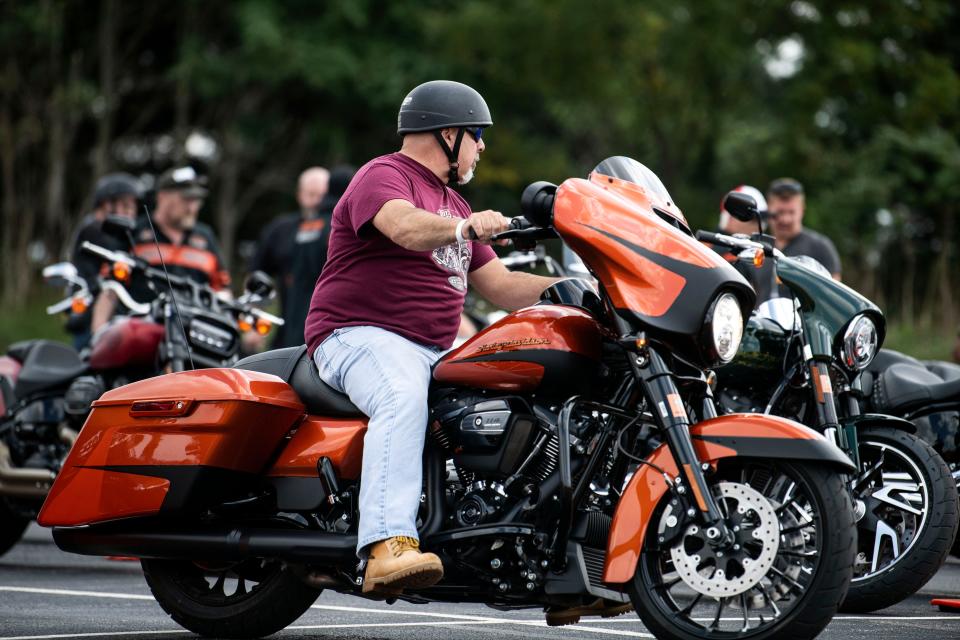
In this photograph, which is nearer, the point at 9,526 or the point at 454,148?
the point at 454,148

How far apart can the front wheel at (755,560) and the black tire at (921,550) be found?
1.94 metres

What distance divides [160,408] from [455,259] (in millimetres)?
1164

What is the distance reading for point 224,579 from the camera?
5.84m

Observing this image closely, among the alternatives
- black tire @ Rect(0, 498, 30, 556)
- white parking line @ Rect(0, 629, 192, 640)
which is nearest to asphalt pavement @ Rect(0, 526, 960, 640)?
white parking line @ Rect(0, 629, 192, 640)

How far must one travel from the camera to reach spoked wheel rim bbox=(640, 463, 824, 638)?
4.55 m

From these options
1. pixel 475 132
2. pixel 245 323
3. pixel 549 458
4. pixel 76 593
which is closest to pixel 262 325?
pixel 245 323

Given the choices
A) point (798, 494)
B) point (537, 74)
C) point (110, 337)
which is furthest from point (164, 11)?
point (798, 494)

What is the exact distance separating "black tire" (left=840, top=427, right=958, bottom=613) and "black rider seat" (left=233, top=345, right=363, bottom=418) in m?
2.38

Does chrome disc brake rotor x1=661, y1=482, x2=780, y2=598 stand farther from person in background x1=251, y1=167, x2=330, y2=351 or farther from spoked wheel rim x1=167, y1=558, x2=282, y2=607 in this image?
person in background x1=251, y1=167, x2=330, y2=351

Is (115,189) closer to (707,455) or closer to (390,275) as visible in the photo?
(390,275)

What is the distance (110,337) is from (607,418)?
435cm

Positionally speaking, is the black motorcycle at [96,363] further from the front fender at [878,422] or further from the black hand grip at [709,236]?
the black hand grip at [709,236]

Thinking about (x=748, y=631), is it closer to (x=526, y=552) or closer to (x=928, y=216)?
(x=526, y=552)

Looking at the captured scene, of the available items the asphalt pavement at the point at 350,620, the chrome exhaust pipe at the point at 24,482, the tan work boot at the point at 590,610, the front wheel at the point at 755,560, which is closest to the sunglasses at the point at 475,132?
the front wheel at the point at 755,560
